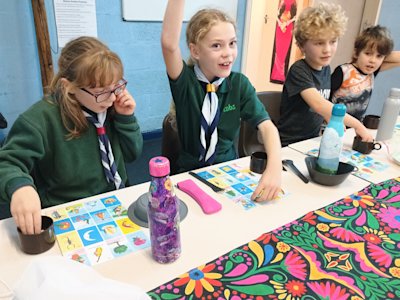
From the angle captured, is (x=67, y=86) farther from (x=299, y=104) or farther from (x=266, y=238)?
(x=299, y=104)

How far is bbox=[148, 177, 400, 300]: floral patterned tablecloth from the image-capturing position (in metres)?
0.64

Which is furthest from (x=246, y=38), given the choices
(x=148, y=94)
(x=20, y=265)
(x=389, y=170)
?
(x=20, y=265)

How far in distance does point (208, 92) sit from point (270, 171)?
445 millimetres

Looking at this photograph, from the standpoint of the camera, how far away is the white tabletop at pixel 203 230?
0.68 m

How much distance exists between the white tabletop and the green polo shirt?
0.35 metres

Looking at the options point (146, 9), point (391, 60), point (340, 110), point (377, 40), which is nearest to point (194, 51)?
point (340, 110)

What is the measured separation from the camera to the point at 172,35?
117cm

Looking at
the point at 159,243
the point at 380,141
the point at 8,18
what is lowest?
the point at 380,141

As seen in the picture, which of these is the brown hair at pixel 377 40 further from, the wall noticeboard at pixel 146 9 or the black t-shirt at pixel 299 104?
the wall noticeboard at pixel 146 9

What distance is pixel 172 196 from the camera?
65 centimetres

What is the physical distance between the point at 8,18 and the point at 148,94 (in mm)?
1158

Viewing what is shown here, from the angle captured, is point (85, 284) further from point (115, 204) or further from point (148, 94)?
point (148, 94)

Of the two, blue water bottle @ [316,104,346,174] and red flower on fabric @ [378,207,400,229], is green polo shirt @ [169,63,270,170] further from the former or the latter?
red flower on fabric @ [378,207,400,229]

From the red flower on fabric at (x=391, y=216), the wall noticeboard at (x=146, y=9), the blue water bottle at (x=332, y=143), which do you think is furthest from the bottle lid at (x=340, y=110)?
the wall noticeboard at (x=146, y=9)
